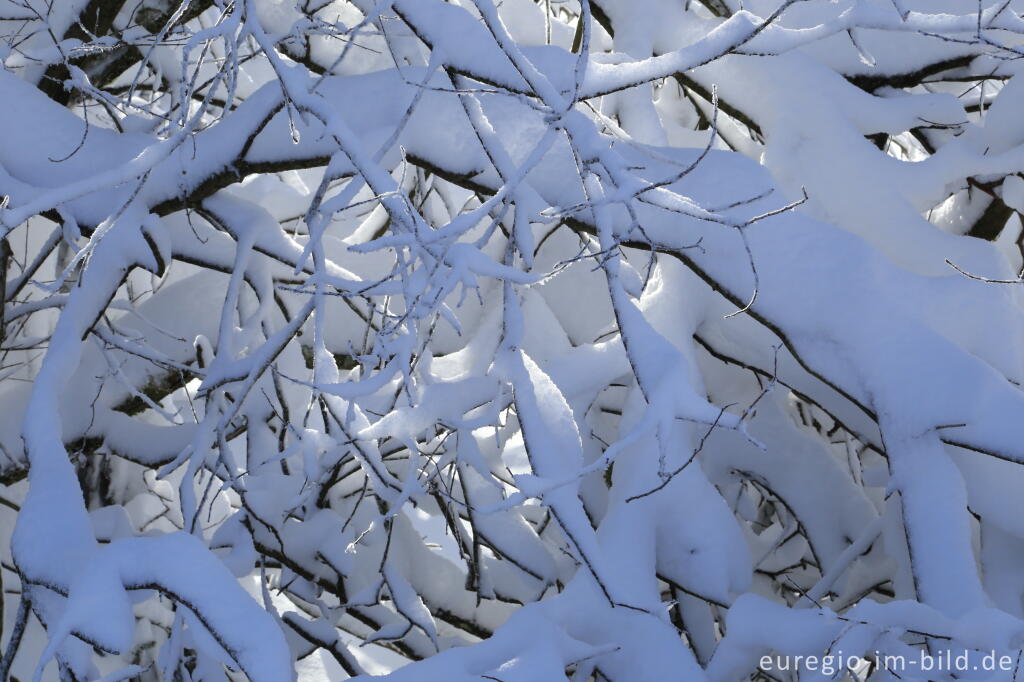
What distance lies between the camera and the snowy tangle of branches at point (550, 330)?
1.80 metres

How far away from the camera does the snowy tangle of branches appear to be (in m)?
1.80

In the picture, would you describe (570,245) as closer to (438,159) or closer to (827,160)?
(827,160)

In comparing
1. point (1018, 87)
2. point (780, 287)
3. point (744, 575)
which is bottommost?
point (744, 575)

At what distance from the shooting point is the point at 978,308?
246 centimetres

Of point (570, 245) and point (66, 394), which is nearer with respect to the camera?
point (66, 394)

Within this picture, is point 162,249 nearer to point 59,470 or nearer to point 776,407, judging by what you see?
point 59,470

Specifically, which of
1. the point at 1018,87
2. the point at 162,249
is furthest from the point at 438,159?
the point at 1018,87

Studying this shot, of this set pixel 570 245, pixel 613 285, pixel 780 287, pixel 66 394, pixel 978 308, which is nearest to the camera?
pixel 613 285

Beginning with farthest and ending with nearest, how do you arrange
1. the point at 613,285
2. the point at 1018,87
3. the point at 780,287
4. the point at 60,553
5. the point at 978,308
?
the point at 1018,87 → the point at 978,308 → the point at 780,287 → the point at 60,553 → the point at 613,285

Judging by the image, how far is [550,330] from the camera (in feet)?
10.5

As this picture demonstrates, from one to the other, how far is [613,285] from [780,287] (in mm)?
685

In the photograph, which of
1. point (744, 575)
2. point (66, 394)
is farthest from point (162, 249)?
point (744, 575)

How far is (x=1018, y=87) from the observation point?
2.74 m

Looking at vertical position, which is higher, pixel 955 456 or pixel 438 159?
pixel 438 159
